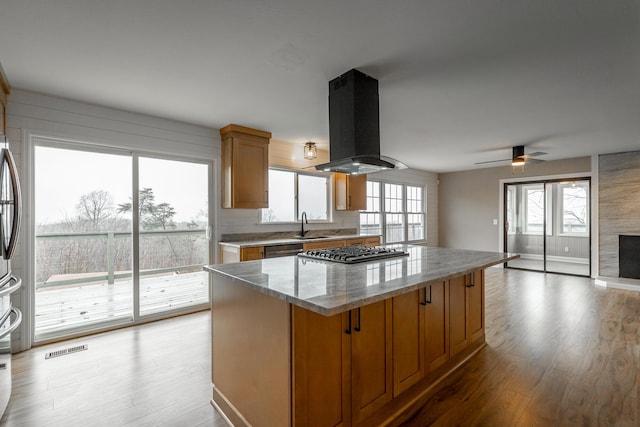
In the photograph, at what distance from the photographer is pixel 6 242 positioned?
2066 millimetres

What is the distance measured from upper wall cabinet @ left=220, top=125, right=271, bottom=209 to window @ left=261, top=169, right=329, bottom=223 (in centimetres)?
58

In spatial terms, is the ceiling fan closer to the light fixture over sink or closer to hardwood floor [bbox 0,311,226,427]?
the light fixture over sink

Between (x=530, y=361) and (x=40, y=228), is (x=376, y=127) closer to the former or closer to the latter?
(x=530, y=361)

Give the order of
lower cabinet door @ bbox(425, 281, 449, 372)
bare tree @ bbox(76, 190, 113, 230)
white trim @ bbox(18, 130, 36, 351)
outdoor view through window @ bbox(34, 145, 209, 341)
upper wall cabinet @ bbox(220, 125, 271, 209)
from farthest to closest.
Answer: upper wall cabinet @ bbox(220, 125, 271, 209)
bare tree @ bbox(76, 190, 113, 230)
outdoor view through window @ bbox(34, 145, 209, 341)
white trim @ bbox(18, 130, 36, 351)
lower cabinet door @ bbox(425, 281, 449, 372)

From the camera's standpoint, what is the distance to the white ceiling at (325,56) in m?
1.83

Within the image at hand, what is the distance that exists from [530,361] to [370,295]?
2.27 metres

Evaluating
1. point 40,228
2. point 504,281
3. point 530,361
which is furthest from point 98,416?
point 504,281

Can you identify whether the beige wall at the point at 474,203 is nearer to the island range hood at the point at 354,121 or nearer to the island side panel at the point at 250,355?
the island range hood at the point at 354,121

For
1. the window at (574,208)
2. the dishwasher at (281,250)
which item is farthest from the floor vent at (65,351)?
the window at (574,208)

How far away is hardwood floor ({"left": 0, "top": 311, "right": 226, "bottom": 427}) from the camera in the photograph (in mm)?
1988

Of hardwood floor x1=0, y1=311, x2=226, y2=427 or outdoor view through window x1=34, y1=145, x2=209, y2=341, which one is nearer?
hardwood floor x1=0, y1=311, x2=226, y2=427

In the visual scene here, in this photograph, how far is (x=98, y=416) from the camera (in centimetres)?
200

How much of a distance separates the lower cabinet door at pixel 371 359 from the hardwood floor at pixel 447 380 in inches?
12.7

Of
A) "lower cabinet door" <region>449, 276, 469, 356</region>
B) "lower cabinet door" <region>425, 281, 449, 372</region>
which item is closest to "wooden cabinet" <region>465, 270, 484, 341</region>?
"lower cabinet door" <region>449, 276, 469, 356</region>
